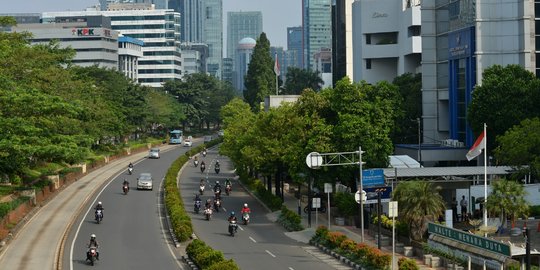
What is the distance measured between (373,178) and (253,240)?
8.63 m

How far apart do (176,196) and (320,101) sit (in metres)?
13.1

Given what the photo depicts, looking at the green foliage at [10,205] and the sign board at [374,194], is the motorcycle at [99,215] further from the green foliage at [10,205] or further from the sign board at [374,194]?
the sign board at [374,194]

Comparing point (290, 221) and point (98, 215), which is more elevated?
point (98, 215)

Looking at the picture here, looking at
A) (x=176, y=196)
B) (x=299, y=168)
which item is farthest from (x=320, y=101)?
(x=176, y=196)

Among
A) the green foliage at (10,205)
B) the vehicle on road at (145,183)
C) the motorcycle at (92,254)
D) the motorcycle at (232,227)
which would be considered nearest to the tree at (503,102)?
the motorcycle at (232,227)


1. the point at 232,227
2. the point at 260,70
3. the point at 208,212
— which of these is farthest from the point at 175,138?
the point at 232,227

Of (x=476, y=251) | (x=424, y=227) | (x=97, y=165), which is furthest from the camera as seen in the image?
(x=97, y=165)

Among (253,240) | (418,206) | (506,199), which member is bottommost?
(253,240)

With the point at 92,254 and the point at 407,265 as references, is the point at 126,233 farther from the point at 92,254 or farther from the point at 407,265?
the point at 407,265

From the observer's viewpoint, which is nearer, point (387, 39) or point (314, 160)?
point (314, 160)

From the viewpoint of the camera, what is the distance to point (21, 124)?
65125 millimetres

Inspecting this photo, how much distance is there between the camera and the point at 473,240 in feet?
133

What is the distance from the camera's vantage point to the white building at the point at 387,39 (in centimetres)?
12794

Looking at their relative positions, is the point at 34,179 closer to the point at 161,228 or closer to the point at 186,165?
the point at 161,228
